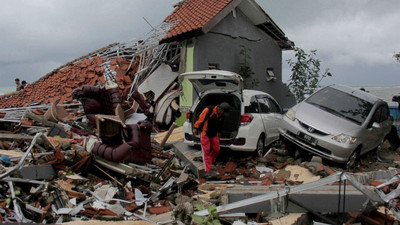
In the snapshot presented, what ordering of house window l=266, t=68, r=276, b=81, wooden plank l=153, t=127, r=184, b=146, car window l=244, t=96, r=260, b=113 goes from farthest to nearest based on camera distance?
house window l=266, t=68, r=276, b=81, wooden plank l=153, t=127, r=184, b=146, car window l=244, t=96, r=260, b=113

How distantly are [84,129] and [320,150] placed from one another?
287 inches

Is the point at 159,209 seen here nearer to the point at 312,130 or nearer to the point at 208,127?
the point at 208,127

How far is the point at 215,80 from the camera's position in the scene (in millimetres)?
9438

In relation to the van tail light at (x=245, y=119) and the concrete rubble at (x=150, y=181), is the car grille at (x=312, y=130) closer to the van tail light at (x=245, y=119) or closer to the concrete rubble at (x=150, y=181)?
the concrete rubble at (x=150, y=181)

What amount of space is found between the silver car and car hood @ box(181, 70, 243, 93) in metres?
1.87

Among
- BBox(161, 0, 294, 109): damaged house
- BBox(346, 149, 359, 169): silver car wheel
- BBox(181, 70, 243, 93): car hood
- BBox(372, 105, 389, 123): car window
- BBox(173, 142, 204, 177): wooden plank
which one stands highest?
BBox(161, 0, 294, 109): damaged house

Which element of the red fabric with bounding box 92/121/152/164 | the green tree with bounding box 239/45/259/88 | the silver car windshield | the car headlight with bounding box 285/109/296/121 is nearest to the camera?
the red fabric with bounding box 92/121/152/164

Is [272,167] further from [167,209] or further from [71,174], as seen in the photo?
[71,174]

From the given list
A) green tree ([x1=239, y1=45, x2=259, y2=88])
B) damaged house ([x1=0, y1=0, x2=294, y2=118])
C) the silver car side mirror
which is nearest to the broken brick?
the silver car side mirror

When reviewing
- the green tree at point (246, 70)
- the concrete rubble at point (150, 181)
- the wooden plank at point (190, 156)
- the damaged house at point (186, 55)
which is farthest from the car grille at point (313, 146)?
the green tree at point (246, 70)

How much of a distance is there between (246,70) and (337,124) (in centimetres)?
765

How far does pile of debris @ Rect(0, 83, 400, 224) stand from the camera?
5215 millimetres

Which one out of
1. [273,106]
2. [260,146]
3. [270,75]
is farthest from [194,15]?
[260,146]

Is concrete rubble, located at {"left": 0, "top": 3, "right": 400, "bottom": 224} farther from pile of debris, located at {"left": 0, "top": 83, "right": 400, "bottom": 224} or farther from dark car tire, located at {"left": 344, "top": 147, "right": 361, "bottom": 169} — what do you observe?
dark car tire, located at {"left": 344, "top": 147, "right": 361, "bottom": 169}
